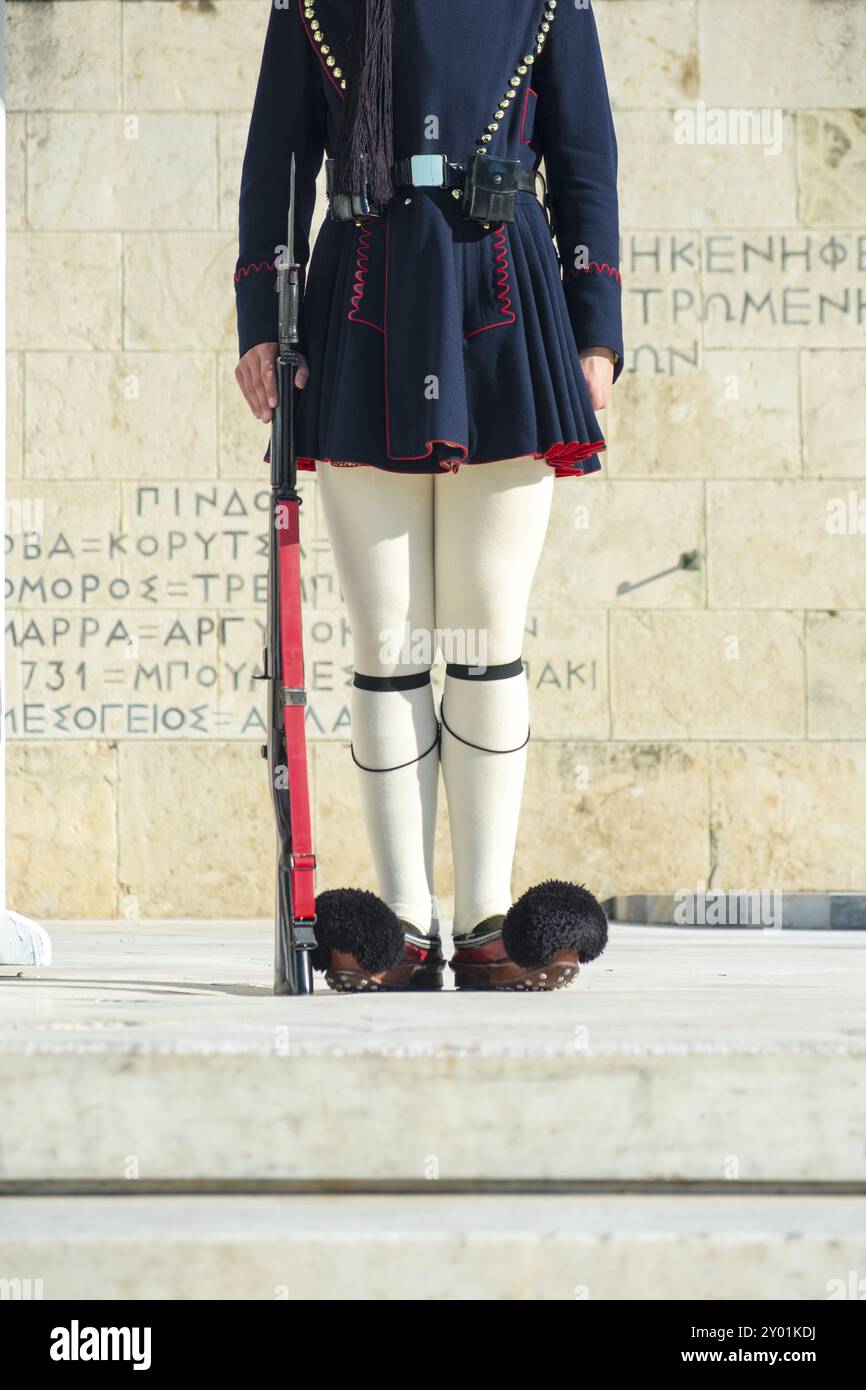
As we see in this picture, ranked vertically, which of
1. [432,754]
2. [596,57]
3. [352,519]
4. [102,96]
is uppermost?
[102,96]

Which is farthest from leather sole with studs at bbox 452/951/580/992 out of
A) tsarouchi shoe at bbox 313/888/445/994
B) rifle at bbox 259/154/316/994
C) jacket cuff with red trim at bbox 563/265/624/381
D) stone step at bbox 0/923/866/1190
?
jacket cuff with red trim at bbox 563/265/624/381

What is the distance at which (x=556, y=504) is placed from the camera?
588cm

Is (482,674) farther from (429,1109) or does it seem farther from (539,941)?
(429,1109)

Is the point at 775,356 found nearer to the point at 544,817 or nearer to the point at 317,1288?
the point at 544,817

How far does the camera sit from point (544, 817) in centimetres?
576

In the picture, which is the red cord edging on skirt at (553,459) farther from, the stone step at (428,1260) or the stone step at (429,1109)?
the stone step at (428,1260)


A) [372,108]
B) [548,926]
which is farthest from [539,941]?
[372,108]

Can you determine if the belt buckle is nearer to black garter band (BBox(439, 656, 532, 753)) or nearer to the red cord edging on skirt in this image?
the red cord edging on skirt

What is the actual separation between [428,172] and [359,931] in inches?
48.6

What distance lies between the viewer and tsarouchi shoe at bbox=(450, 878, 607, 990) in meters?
2.54

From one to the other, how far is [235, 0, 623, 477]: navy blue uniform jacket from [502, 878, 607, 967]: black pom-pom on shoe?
709mm

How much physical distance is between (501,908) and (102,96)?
431 centimetres

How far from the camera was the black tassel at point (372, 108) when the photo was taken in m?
2.63
